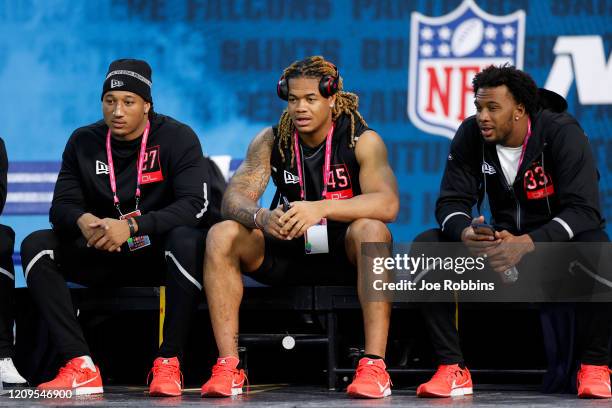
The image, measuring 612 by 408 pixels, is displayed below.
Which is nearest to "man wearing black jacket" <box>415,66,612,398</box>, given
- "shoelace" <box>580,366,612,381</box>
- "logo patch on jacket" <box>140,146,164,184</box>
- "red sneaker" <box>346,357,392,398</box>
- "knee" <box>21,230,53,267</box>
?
"shoelace" <box>580,366,612,381</box>

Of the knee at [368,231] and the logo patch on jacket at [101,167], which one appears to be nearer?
the knee at [368,231]

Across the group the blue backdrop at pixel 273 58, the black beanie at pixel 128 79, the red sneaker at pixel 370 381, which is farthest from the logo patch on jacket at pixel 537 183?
the blue backdrop at pixel 273 58

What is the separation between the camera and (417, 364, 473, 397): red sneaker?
3461 mm

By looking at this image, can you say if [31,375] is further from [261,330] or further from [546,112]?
[546,112]

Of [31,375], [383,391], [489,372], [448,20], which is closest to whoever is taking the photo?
[383,391]

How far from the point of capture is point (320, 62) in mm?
3863

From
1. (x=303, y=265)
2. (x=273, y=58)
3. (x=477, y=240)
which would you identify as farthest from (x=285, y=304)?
(x=273, y=58)

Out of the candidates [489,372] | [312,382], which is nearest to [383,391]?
[489,372]

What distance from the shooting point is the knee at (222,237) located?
11.9 feet

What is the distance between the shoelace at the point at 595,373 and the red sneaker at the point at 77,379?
159 centimetres

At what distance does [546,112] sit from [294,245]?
986 mm

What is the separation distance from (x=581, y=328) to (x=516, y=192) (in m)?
0.52

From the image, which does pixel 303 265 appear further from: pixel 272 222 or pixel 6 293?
pixel 6 293

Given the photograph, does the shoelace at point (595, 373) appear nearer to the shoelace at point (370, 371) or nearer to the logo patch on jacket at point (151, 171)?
the shoelace at point (370, 371)
